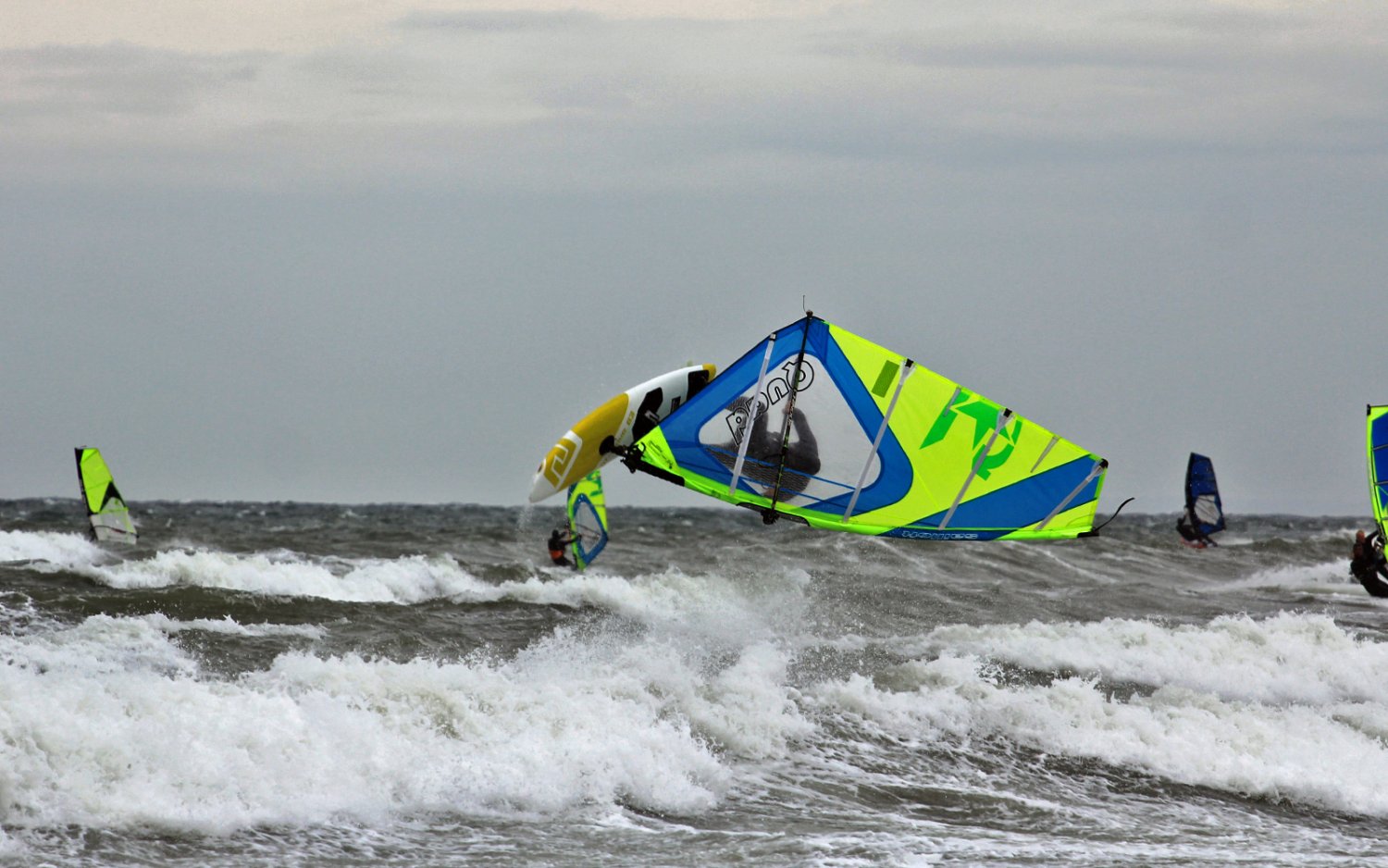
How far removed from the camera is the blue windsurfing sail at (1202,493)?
34.1 metres

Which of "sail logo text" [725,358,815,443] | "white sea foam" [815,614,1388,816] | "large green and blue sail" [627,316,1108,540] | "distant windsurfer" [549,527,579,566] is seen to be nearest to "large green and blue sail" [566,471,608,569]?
"distant windsurfer" [549,527,579,566]

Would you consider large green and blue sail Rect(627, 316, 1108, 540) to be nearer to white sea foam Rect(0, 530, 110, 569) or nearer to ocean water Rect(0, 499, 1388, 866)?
ocean water Rect(0, 499, 1388, 866)

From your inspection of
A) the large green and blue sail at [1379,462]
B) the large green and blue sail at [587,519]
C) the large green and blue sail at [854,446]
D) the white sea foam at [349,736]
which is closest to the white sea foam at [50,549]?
the large green and blue sail at [587,519]

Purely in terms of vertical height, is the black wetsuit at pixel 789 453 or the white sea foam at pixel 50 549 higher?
the black wetsuit at pixel 789 453

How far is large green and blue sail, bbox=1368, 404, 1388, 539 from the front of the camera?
631 inches

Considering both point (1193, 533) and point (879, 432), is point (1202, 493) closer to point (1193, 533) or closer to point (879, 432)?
point (1193, 533)

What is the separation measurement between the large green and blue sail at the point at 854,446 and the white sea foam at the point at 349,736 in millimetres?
1758

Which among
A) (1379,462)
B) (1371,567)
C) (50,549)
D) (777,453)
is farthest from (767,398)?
(50,549)

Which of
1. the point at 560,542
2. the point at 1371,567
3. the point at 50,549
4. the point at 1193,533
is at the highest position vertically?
the point at 1371,567

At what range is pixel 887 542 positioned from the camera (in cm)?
2661

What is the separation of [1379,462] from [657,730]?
1087 cm

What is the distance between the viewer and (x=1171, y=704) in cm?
1209

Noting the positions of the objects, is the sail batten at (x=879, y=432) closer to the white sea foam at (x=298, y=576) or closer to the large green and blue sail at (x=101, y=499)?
the white sea foam at (x=298, y=576)

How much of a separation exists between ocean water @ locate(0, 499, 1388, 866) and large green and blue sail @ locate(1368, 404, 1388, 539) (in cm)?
159
